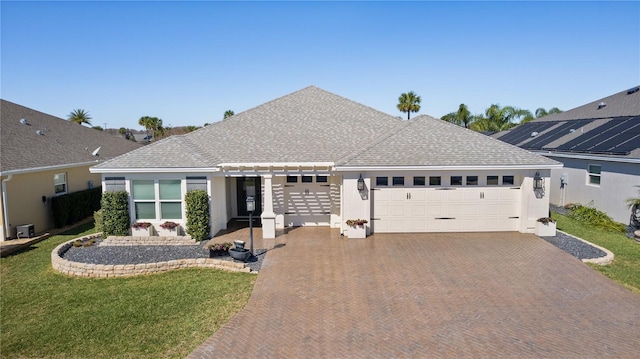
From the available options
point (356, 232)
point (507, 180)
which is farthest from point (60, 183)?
point (507, 180)

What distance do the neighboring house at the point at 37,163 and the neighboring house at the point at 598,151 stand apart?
24101 millimetres

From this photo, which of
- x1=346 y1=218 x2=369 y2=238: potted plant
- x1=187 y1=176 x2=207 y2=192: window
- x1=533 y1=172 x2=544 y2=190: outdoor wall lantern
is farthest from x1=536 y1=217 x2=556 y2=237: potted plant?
x1=187 y1=176 x2=207 y2=192: window

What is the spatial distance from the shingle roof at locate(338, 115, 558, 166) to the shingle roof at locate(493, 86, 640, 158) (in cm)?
548

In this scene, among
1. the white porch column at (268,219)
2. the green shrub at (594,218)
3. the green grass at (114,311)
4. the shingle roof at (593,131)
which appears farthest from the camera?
the shingle roof at (593,131)

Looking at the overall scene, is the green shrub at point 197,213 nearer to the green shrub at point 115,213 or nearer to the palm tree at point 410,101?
the green shrub at point 115,213

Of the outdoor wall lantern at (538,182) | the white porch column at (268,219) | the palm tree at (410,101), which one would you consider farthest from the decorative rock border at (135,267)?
the palm tree at (410,101)

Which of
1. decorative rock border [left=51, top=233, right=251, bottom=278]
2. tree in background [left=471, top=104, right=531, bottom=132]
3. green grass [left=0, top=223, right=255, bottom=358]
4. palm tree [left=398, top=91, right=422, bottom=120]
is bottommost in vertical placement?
green grass [left=0, top=223, right=255, bottom=358]

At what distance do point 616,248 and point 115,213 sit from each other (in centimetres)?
1762

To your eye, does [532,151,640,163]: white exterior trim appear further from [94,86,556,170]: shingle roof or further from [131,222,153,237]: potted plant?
[131,222,153,237]: potted plant

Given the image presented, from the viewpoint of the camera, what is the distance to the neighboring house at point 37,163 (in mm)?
14562

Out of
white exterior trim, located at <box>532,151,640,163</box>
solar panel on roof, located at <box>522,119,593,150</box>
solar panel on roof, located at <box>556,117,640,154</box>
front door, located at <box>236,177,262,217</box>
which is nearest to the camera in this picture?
white exterior trim, located at <box>532,151,640,163</box>

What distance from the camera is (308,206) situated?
15914 mm

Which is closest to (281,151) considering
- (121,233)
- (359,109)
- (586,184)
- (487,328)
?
(359,109)

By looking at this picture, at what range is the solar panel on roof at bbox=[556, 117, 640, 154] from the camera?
659 inches
